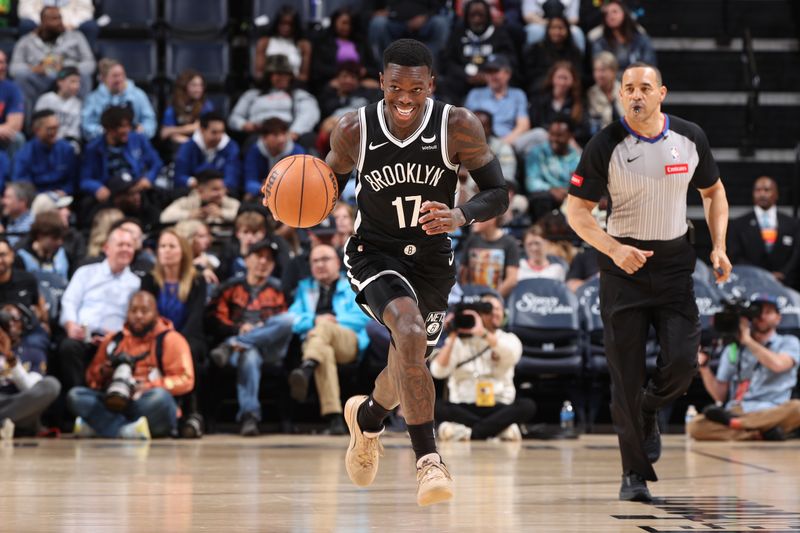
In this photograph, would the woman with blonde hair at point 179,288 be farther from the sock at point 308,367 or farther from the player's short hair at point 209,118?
the player's short hair at point 209,118

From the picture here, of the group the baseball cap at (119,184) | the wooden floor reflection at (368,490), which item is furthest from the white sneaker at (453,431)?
the baseball cap at (119,184)

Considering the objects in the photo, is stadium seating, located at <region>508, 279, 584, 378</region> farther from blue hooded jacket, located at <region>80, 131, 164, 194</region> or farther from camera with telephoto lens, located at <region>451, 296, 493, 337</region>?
blue hooded jacket, located at <region>80, 131, 164, 194</region>

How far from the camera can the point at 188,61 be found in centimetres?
1457

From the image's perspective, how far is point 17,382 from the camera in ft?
32.8

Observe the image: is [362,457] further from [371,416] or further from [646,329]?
[646,329]

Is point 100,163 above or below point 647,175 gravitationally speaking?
above

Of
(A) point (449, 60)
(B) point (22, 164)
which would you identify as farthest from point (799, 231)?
(B) point (22, 164)

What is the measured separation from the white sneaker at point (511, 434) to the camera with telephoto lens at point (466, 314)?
2.87 feet

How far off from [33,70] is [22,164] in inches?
71.7

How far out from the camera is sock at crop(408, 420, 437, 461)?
199 inches

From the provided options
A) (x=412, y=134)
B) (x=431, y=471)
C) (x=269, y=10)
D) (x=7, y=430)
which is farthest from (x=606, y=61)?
(x=431, y=471)

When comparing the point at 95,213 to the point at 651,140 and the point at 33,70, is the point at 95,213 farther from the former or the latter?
the point at 651,140

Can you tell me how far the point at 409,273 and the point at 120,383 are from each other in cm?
→ 503

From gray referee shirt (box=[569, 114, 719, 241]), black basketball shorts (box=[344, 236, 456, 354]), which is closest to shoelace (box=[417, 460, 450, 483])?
black basketball shorts (box=[344, 236, 456, 354])
